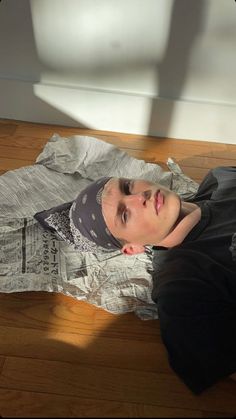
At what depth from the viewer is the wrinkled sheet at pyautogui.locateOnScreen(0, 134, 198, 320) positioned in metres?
1.13

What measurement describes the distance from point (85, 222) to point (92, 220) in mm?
27

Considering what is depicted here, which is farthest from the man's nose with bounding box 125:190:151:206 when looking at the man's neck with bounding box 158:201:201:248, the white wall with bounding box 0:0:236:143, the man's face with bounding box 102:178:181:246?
the white wall with bounding box 0:0:236:143

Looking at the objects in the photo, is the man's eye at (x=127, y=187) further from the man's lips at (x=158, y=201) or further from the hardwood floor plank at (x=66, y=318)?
the hardwood floor plank at (x=66, y=318)

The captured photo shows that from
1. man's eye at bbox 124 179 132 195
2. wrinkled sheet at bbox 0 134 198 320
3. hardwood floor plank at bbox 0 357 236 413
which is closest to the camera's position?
hardwood floor plank at bbox 0 357 236 413

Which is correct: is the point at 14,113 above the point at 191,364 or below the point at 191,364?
above

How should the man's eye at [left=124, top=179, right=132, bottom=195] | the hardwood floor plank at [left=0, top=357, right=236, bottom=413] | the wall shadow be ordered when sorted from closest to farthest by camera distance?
the hardwood floor plank at [left=0, top=357, right=236, bottom=413] < the man's eye at [left=124, top=179, right=132, bottom=195] < the wall shadow

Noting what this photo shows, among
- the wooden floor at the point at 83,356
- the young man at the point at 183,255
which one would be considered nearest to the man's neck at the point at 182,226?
the young man at the point at 183,255

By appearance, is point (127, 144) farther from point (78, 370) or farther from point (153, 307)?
point (78, 370)

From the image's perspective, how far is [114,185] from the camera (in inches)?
40.7

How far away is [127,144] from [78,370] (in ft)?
3.02

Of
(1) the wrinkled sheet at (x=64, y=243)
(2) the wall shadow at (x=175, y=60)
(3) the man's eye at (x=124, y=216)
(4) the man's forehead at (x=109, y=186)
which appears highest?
(2) the wall shadow at (x=175, y=60)

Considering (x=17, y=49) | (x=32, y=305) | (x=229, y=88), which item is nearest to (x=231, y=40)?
(x=229, y=88)

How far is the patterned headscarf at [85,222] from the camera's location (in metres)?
1.04

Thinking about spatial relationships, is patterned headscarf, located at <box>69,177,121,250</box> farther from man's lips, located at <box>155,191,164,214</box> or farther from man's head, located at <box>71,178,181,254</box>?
man's lips, located at <box>155,191,164,214</box>
